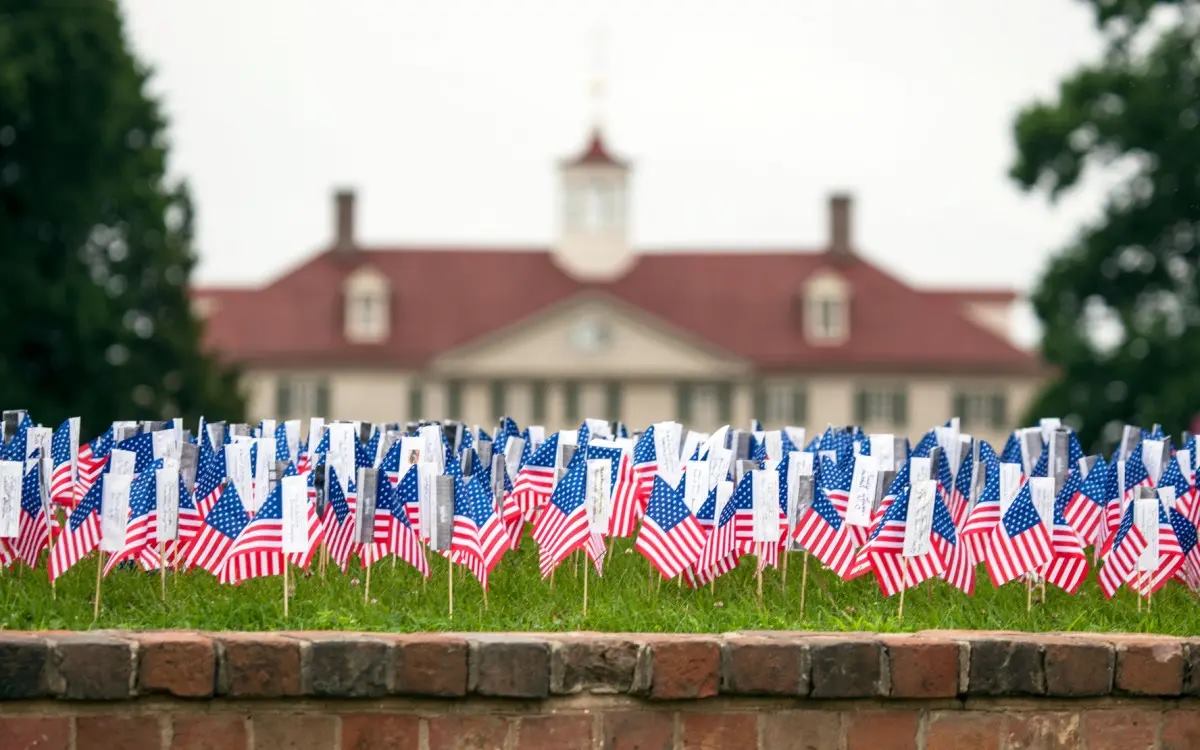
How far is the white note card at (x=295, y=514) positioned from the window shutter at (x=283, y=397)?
8954 cm

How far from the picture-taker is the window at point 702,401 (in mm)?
103250

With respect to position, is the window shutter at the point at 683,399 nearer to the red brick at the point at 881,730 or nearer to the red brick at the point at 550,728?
the red brick at the point at 881,730

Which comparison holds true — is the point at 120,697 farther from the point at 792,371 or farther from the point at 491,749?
the point at 792,371

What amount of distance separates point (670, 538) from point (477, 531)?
1.06 meters

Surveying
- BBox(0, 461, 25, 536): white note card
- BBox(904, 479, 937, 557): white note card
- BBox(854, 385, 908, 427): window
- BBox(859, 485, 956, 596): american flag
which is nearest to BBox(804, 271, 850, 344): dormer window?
BBox(854, 385, 908, 427): window

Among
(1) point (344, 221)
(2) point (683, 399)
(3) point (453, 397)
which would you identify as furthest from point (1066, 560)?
(1) point (344, 221)

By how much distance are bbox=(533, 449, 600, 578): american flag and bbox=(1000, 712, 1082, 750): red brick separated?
269cm

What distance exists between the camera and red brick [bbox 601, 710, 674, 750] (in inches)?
494

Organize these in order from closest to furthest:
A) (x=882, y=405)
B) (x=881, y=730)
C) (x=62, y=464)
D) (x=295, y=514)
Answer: (x=881, y=730) < (x=295, y=514) < (x=62, y=464) < (x=882, y=405)

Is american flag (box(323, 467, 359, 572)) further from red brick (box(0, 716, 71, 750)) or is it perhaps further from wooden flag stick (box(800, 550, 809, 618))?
red brick (box(0, 716, 71, 750))

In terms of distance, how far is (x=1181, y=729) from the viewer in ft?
42.9

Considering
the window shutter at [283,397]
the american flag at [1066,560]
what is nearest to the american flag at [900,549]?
the american flag at [1066,560]

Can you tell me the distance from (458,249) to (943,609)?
3634 inches

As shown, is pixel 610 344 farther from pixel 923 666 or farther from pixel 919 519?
pixel 923 666
